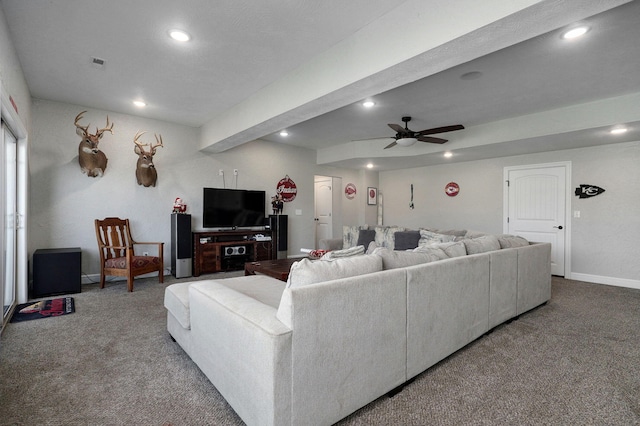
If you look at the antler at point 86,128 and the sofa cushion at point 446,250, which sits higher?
the antler at point 86,128

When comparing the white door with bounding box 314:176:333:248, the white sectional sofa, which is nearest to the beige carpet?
the white sectional sofa

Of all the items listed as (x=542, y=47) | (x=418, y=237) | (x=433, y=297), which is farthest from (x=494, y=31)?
(x=418, y=237)

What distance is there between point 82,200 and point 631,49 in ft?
22.2

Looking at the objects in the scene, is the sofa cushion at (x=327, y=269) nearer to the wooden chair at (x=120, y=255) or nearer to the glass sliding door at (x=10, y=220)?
the wooden chair at (x=120, y=255)

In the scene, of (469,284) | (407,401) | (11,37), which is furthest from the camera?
(11,37)

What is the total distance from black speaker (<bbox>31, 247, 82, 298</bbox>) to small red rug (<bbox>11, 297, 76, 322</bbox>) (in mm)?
267

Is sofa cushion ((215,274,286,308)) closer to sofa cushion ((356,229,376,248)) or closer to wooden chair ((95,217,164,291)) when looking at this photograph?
wooden chair ((95,217,164,291))

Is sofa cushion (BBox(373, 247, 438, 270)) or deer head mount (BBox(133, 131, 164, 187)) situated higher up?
deer head mount (BBox(133, 131, 164, 187))

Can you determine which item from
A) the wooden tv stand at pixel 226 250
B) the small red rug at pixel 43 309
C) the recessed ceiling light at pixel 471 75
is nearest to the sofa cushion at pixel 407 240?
the recessed ceiling light at pixel 471 75

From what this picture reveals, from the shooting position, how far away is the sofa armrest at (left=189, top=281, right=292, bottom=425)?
1.38m

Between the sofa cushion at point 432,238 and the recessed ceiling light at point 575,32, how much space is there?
247 centimetres

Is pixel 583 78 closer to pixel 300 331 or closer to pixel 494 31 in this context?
pixel 494 31

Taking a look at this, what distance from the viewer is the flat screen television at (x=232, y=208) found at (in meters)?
5.71

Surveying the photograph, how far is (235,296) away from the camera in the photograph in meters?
1.86
